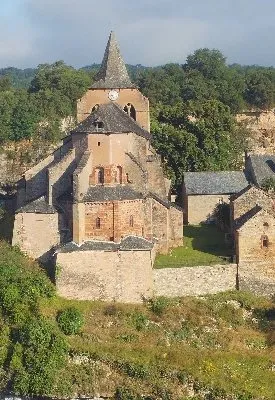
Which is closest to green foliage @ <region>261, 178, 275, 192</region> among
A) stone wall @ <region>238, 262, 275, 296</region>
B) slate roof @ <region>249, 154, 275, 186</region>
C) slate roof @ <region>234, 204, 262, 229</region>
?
slate roof @ <region>249, 154, 275, 186</region>

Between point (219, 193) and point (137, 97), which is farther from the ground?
point (137, 97)

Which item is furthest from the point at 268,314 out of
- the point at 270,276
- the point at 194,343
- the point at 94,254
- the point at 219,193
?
the point at 219,193

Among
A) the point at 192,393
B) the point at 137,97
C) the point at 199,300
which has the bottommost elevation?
the point at 192,393

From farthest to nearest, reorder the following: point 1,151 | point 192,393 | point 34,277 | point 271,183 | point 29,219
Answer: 1. point 1,151
2. point 271,183
3. point 29,219
4. point 34,277
5. point 192,393

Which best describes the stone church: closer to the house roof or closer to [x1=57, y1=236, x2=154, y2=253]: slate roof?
[x1=57, y1=236, x2=154, y2=253]: slate roof

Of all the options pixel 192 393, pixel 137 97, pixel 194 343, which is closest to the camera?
pixel 192 393

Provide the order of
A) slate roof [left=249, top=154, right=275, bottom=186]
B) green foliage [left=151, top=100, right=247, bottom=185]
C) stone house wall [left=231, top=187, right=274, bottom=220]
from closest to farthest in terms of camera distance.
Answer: stone house wall [left=231, top=187, right=274, bottom=220], slate roof [left=249, top=154, right=275, bottom=186], green foliage [left=151, top=100, right=247, bottom=185]

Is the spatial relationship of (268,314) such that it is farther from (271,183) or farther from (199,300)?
(271,183)
